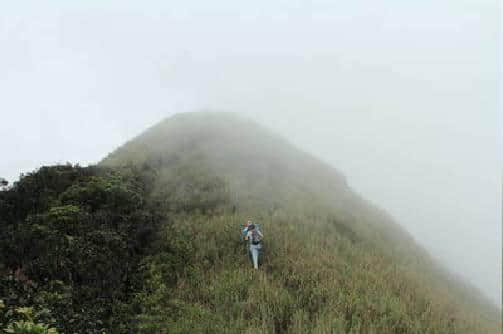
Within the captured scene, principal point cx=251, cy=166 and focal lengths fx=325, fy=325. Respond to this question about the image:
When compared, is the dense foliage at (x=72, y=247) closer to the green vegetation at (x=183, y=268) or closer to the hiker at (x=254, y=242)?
the green vegetation at (x=183, y=268)

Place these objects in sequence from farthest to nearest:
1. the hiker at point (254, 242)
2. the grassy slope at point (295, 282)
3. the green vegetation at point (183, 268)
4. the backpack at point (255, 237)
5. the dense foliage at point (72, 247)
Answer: the backpack at point (255, 237), the hiker at point (254, 242), the grassy slope at point (295, 282), the green vegetation at point (183, 268), the dense foliage at point (72, 247)

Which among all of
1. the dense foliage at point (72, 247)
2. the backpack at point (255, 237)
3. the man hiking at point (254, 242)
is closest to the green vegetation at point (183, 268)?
the dense foliage at point (72, 247)

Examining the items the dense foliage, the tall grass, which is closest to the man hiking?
the tall grass

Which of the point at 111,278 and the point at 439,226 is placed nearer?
the point at 111,278

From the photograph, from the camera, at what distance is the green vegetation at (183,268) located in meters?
4.96

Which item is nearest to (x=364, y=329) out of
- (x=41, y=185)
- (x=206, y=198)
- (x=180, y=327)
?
(x=180, y=327)

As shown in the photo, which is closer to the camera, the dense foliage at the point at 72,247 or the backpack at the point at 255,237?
the dense foliage at the point at 72,247

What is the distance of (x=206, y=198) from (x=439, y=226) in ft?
193

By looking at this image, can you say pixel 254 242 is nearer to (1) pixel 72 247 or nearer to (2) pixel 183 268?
(2) pixel 183 268

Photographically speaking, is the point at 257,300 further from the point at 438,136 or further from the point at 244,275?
the point at 438,136

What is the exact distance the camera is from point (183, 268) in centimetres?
657

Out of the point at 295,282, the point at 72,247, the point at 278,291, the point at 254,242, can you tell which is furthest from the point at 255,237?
the point at 72,247

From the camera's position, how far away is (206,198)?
10.9 meters

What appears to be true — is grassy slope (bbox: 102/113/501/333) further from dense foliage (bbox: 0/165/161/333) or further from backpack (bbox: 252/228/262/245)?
dense foliage (bbox: 0/165/161/333)
